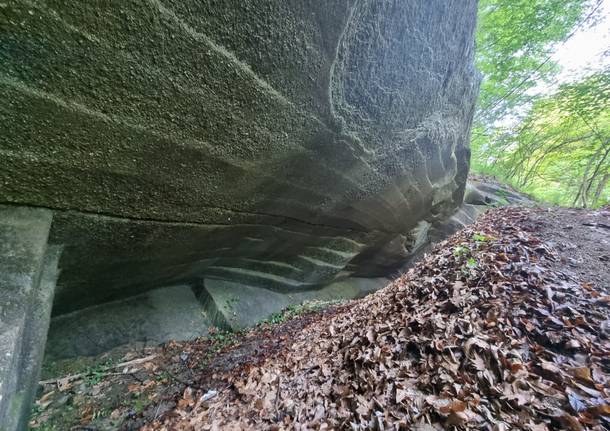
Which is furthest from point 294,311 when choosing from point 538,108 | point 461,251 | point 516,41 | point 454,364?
point 516,41

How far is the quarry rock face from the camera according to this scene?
1445 mm

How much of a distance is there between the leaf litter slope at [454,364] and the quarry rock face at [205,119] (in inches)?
73.7

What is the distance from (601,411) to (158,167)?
3725mm

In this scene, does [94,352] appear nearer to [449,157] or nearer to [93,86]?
[93,86]

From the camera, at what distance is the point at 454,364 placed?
2057 mm

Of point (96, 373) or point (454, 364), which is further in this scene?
point (96, 373)

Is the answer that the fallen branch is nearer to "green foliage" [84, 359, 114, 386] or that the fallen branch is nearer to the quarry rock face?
"green foliage" [84, 359, 114, 386]

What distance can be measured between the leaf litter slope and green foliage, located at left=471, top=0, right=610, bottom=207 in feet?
22.7

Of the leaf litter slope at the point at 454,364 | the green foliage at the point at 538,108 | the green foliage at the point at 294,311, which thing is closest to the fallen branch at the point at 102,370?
the leaf litter slope at the point at 454,364

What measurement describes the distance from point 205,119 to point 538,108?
430 inches

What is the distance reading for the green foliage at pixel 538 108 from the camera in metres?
7.16

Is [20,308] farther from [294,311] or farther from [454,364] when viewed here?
[294,311]

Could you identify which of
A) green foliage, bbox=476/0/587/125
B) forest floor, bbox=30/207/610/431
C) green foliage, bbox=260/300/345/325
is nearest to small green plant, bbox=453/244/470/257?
forest floor, bbox=30/207/610/431

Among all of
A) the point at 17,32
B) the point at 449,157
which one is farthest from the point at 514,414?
the point at 449,157
